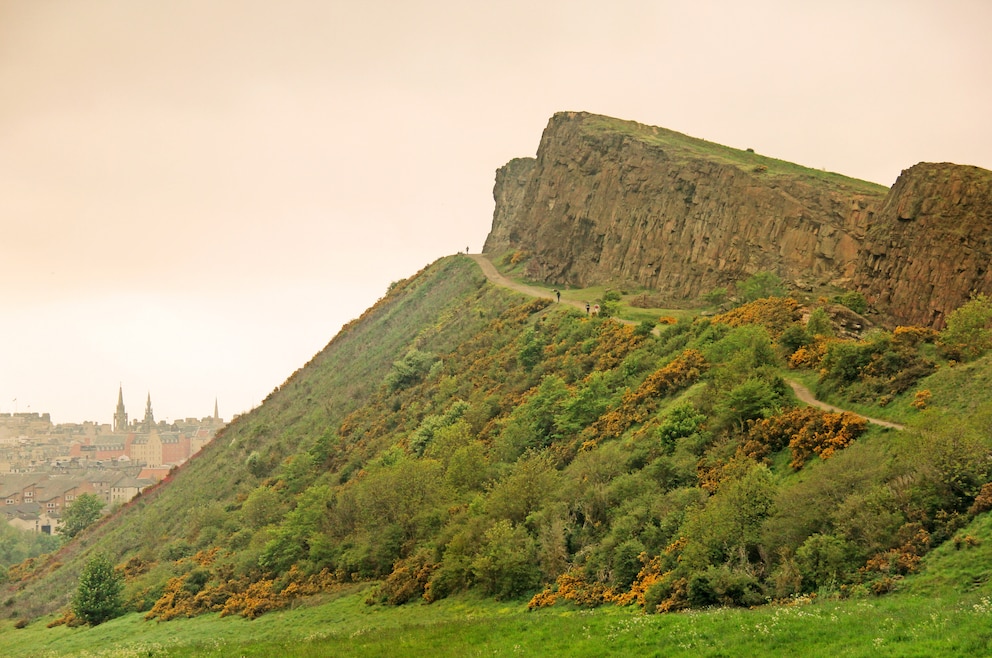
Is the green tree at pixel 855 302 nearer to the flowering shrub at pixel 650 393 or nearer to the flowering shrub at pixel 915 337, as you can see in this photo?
the flowering shrub at pixel 650 393

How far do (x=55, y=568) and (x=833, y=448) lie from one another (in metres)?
55.5

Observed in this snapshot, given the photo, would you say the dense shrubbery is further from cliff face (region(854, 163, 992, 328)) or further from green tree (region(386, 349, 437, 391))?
cliff face (region(854, 163, 992, 328))

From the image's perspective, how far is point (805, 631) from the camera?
1714 centimetres

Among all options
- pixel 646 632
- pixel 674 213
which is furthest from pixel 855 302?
pixel 646 632

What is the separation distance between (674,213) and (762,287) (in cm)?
1377

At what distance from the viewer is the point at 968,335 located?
3009cm

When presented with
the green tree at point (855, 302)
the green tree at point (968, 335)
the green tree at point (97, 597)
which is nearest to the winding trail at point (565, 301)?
the green tree at point (968, 335)

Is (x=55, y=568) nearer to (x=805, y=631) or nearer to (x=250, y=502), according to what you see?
(x=250, y=502)

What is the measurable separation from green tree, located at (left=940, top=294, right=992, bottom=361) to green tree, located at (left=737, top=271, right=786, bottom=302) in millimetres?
15980

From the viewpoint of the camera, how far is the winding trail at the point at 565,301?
28125 mm

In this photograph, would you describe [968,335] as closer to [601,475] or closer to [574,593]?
[601,475]

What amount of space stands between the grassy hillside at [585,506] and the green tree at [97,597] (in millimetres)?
1232

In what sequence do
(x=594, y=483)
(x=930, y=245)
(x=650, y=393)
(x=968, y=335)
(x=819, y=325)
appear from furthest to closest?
(x=930, y=245)
(x=650, y=393)
(x=819, y=325)
(x=594, y=483)
(x=968, y=335)

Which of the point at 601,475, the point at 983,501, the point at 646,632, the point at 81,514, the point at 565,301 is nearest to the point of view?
the point at 646,632
